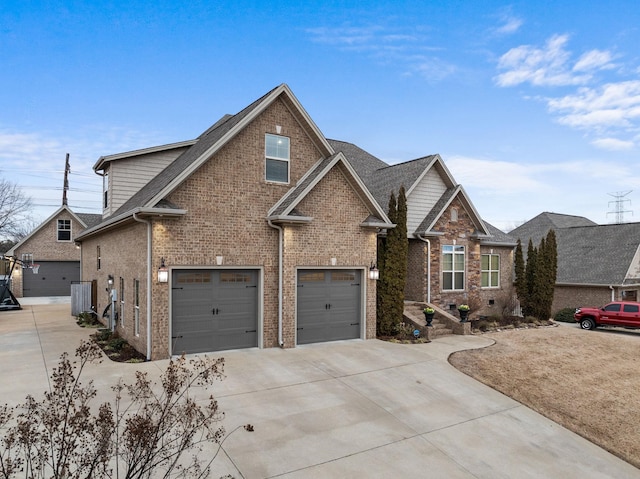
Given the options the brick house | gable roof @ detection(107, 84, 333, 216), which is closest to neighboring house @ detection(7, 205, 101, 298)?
the brick house

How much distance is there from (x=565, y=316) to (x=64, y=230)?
37.1m

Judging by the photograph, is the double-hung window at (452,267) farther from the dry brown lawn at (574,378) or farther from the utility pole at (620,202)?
the utility pole at (620,202)

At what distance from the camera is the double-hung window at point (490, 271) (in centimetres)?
2038

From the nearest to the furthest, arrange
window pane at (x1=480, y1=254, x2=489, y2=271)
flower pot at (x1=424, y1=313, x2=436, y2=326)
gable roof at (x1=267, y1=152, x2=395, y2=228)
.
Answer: gable roof at (x1=267, y1=152, x2=395, y2=228), flower pot at (x1=424, y1=313, x2=436, y2=326), window pane at (x1=480, y1=254, x2=489, y2=271)

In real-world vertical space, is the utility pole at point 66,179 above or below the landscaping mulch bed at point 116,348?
above

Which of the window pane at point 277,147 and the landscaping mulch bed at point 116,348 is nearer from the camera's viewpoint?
the landscaping mulch bed at point 116,348

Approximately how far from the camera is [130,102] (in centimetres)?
2614

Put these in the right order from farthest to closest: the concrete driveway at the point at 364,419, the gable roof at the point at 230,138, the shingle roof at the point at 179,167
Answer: the shingle roof at the point at 179,167 → the gable roof at the point at 230,138 → the concrete driveway at the point at 364,419

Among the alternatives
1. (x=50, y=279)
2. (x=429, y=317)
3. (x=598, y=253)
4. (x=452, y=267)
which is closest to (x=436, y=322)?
(x=429, y=317)

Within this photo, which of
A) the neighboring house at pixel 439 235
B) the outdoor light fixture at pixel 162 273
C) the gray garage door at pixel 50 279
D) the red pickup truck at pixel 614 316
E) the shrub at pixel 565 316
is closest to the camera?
the outdoor light fixture at pixel 162 273

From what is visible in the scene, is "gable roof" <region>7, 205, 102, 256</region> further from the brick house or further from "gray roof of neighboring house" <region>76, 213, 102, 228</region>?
the brick house

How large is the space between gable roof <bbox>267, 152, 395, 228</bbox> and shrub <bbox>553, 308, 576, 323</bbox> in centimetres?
1710

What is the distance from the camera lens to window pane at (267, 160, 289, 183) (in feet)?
40.3

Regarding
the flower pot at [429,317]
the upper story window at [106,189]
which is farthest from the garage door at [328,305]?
the upper story window at [106,189]
